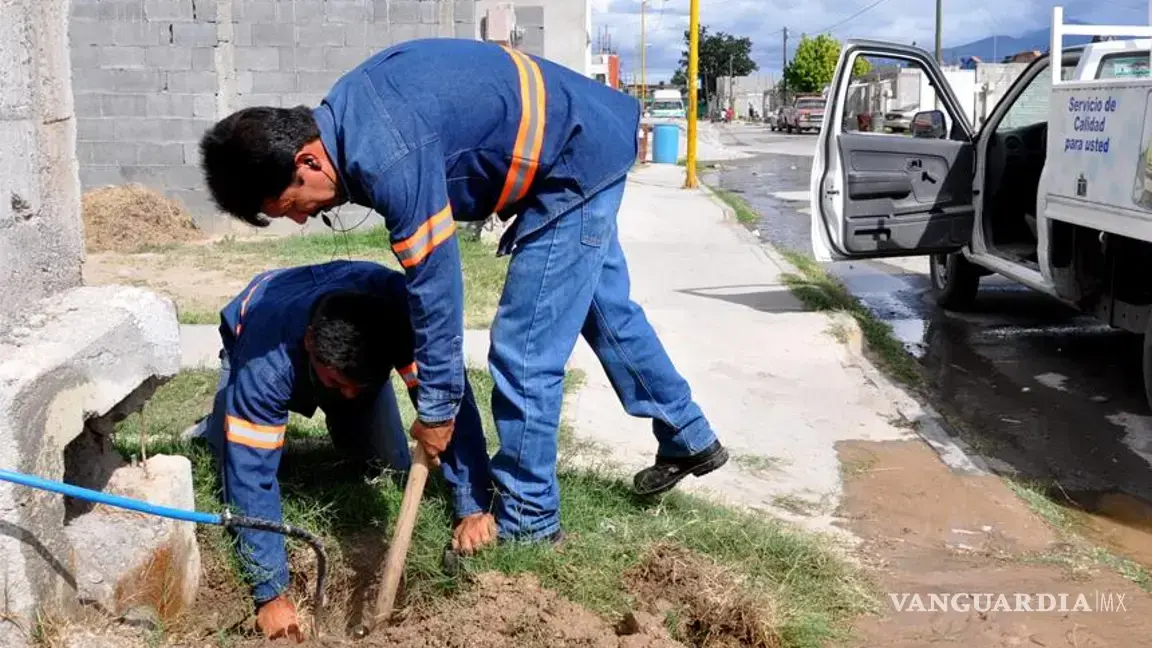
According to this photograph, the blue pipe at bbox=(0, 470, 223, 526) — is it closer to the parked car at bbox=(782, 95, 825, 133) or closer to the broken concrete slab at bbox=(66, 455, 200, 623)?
the broken concrete slab at bbox=(66, 455, 200, 623)

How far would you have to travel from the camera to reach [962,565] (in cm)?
390

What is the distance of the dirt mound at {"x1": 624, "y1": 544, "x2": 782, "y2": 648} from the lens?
9.95ft

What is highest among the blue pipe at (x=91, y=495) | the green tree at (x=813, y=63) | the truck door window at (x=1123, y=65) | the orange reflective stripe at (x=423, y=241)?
the green tree at (x=813, y=63)

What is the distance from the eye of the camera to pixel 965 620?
3.43 m

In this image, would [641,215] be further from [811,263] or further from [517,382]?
[517,382]

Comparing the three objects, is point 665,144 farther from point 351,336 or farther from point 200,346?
point 351,336

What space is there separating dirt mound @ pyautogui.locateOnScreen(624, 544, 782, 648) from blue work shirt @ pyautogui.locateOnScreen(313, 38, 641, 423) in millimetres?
739

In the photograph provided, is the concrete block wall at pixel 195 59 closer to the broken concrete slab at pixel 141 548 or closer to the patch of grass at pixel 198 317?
the patch of grass at pixel 198 317

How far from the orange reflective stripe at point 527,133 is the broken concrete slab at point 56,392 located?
102 centimetres

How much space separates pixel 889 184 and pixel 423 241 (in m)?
5.31

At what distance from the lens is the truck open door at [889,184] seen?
745 cm

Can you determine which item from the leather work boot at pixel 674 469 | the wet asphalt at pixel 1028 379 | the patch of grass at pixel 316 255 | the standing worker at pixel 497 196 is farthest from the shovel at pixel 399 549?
the patch of grass at pixel 316 255

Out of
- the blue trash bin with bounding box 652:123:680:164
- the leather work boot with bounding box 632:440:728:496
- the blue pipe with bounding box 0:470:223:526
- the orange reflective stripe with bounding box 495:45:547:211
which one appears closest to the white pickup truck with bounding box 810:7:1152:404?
the leather work boot with bounding box 632:440:728:496

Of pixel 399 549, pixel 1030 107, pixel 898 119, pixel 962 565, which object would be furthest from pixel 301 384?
pixel 898 119
